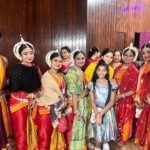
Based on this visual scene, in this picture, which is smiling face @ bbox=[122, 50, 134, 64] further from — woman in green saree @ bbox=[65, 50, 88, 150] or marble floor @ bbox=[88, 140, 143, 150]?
marble floor @ bbox=[88, 140, 143, 150]

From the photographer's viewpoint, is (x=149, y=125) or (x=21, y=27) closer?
(x=149, y=125)

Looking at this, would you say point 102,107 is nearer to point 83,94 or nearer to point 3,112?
point 83,94

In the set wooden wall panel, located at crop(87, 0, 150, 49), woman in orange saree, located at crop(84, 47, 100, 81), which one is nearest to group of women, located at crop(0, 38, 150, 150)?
woman in orange saree, located at crop(84, 47, 100, 81)

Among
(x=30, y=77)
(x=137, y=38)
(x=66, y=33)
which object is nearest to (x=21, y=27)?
(x=66, y=33)

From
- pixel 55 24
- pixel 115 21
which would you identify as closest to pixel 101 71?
pixel 55 24

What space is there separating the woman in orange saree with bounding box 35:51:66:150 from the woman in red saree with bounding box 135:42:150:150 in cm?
94

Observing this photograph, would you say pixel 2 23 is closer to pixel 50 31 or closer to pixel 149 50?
pixel 50 31

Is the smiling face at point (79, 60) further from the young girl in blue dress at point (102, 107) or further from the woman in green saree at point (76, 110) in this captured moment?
the young girl in blue dress at point (102, 107)

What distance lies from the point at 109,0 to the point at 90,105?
3106mm

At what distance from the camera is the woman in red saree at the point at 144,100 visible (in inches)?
126

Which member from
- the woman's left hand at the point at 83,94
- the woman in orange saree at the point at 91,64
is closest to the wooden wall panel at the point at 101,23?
the woman in orange saree at the point at 91,64

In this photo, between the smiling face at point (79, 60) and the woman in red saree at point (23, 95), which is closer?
the woman in red saree at point (23, 95)

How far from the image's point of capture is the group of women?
3.00 metres

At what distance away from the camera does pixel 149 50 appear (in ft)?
10.8
